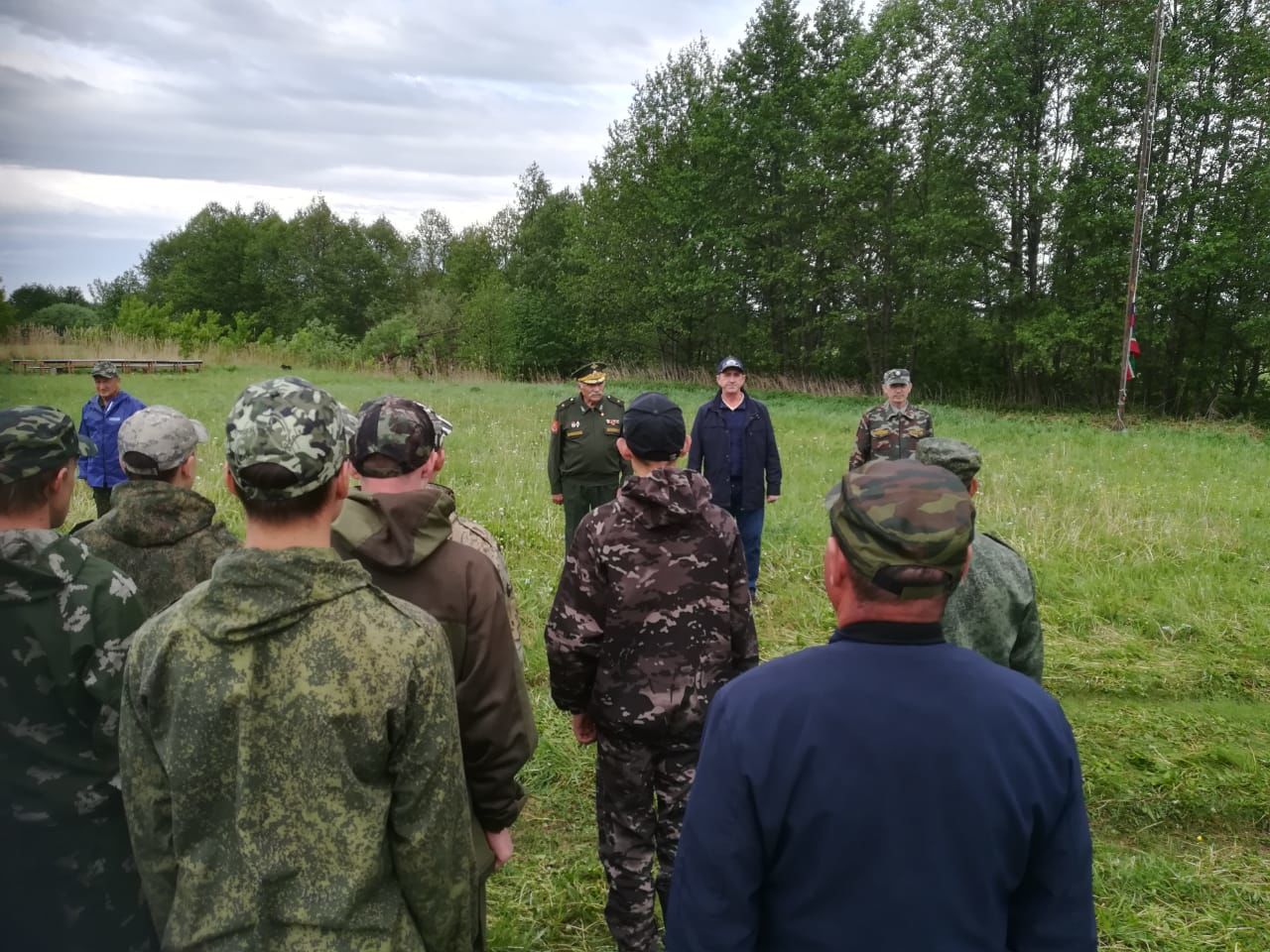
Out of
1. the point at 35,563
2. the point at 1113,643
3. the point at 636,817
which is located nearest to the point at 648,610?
the point at 636,817

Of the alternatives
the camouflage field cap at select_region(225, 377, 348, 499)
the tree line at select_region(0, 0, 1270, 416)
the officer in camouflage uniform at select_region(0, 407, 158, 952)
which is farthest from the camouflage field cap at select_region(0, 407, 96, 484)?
the tree line at select_region(0, 0, 1270, 416)

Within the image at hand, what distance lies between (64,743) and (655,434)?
2.03 meters

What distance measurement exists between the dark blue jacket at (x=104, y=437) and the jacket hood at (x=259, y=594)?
23.9ft

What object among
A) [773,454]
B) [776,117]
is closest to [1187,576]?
[773,454]

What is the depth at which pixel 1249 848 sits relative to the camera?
4.20 meters

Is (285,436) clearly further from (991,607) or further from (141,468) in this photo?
(991,607)

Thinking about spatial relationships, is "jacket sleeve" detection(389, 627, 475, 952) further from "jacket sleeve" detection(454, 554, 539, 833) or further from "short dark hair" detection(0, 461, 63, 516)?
"short dark hair" detection(0, 461, 63, 516)

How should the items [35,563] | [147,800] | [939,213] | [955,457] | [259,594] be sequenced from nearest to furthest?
1. [259,594]
2. [147,800]
3. [35,563]
4. [955,457]
5. [939,213]

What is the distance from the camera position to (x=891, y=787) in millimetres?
1435

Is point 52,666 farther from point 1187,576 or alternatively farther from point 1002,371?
point 1002,371

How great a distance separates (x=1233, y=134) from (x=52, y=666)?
3274 cm

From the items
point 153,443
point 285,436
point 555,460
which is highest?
point 285,436

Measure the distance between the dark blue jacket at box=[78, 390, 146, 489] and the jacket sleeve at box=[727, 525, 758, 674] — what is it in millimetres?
6847

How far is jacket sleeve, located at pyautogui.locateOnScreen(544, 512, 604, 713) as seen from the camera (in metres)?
3.11
